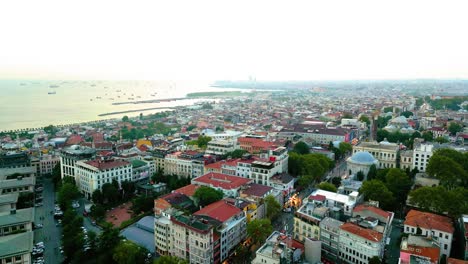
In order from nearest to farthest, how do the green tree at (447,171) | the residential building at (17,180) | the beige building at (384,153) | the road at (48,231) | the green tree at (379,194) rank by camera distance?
the road at (48,231)
the green tree at (379,194)
the green tree at (447,171)
the residential building at (17,180)
the beige building at (384,153)

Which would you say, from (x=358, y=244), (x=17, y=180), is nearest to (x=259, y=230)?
(x=358, y=244)

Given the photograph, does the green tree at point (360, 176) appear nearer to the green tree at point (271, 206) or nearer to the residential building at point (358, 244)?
the green tree at point (271, 206)

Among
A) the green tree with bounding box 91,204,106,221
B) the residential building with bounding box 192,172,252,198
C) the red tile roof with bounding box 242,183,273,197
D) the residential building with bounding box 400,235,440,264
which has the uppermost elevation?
the residential building with bounding box 192,172,252,198

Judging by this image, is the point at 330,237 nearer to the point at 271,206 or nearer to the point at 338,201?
the point at 338,201

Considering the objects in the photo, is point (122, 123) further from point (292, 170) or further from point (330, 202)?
point (330, 202)

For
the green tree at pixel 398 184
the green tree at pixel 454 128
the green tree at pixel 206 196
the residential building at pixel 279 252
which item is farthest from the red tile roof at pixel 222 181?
the green tree at pixel 454 128

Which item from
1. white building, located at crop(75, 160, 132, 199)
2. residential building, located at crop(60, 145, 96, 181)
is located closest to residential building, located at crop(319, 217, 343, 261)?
white building, located at crop(75, 160, 132, 199)

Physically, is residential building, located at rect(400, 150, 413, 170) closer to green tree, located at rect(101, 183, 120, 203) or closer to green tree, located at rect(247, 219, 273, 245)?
green tree, located at rect(247, 219, 273, 245)
